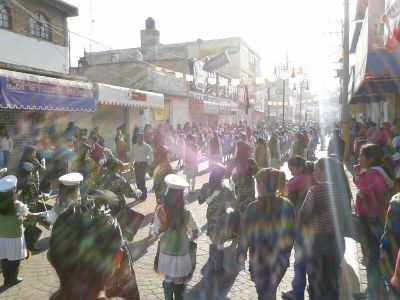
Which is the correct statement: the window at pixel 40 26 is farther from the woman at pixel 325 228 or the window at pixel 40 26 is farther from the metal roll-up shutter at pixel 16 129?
the woman at pixel 325 228

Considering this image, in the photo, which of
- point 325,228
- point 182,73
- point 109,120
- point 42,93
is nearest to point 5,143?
point 42,93

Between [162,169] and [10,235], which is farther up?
[162,169]

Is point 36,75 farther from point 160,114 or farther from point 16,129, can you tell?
point 160,114

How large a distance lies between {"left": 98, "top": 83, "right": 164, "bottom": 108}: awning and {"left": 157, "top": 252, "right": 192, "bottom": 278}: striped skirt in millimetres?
12629

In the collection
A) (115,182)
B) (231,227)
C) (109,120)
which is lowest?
(231,227)

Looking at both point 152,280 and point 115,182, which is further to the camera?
point 115,182

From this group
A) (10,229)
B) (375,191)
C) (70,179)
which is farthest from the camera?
(10,229)

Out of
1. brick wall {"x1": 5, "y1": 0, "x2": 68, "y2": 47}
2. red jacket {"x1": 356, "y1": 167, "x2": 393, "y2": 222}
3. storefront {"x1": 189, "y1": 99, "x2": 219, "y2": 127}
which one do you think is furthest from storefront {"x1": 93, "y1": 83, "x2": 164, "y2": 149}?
red jacket {"x1": 356, "y1": 167, "x2": 393, "y2": 222}

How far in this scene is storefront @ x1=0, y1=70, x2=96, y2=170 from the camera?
11.4 metres

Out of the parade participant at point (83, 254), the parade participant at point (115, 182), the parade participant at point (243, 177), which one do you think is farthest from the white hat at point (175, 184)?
the parade participant at point (243, 177)

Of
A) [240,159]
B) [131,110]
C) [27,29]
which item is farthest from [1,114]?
[240,159]

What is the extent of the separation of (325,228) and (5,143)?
11.2 meters

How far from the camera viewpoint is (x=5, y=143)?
12430 mm

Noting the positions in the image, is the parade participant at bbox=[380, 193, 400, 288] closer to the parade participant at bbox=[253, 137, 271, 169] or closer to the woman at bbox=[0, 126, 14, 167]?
the parade participant at bbox=[253, 137, 271, 169]
